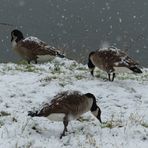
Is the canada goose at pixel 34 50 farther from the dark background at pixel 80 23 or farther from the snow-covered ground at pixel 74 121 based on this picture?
the dark background at pixel 80 23

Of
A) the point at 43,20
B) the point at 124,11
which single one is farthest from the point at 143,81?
the point at 124,11

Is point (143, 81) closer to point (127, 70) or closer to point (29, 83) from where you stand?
point (127, 70)

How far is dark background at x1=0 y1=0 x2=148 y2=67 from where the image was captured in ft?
91.5

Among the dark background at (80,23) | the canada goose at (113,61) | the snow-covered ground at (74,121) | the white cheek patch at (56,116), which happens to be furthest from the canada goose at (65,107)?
the dark background at (80,23)

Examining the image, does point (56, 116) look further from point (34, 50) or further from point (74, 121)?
point (34, 50)

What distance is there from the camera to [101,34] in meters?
30.6

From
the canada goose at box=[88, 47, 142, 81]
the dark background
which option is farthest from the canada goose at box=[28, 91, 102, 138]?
the dark background

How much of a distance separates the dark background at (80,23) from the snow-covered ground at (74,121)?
11.8m

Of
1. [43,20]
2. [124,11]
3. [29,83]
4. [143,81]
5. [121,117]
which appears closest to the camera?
[121,117]

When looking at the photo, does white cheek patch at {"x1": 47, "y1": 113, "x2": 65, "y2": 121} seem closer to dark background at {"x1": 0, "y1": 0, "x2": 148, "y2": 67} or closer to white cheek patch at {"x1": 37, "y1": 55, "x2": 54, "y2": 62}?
white cheek patch at {"x1": 37, "y1": 55, "x2": 54, "y2": 62}

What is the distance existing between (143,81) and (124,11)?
21199 millimetres

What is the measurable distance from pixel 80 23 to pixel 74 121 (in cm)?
2246

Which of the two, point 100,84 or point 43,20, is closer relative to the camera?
point 100,84

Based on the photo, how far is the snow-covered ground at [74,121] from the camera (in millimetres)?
8453
